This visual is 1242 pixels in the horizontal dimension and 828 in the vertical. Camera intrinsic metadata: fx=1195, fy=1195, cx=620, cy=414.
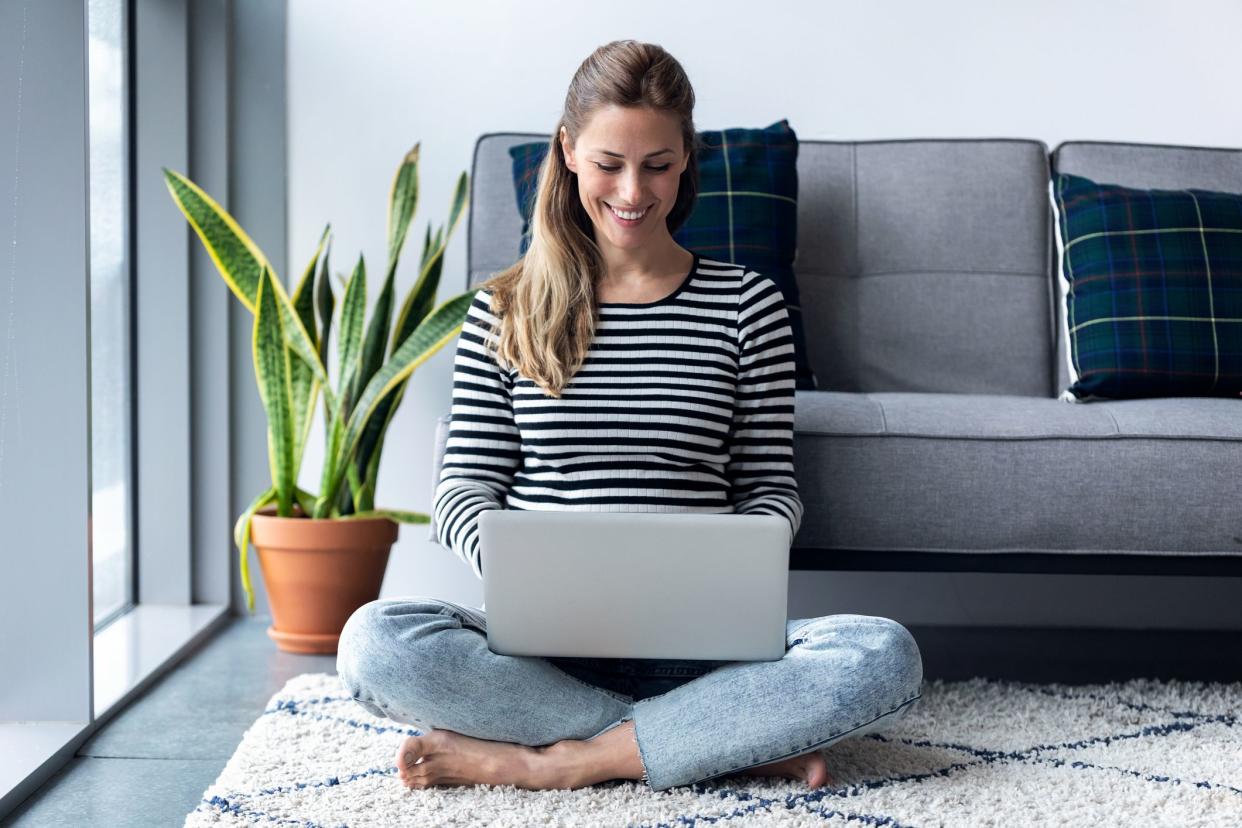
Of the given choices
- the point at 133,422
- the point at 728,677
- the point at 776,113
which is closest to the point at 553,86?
the point at 776,113

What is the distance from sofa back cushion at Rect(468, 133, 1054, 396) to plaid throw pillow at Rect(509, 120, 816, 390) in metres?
0.14

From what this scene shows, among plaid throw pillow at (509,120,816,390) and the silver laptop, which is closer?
the silver laptop

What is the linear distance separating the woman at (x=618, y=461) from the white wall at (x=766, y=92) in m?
0.93

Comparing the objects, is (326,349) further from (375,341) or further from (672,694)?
(672,694)

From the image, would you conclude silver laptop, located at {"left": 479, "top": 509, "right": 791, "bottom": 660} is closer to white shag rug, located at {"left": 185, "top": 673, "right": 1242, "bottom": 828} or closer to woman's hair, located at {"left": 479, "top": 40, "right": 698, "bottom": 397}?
white shag rug, located at {"left": 185, "top": 673, "right": 1242, "bottom": 828}

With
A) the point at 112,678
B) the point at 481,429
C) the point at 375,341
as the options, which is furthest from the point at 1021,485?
the point at 112,678

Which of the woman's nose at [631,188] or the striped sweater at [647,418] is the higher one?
the woman's nose at [631,188]

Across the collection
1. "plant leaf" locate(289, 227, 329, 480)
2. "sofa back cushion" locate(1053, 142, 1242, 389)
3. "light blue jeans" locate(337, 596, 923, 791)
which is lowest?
"light blue jeans" locate(337, 596, 923, 791)

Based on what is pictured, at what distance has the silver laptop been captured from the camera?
1.18 metres

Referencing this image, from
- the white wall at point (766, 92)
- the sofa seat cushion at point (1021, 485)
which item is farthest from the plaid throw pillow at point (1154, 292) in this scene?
the white wall at point (766, 92)

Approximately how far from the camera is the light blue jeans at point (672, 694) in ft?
4.18

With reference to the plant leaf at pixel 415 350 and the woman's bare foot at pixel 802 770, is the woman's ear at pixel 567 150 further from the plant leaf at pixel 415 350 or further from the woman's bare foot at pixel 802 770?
the woman's bare foot at pixel 802 770

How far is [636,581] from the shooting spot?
1.19 m

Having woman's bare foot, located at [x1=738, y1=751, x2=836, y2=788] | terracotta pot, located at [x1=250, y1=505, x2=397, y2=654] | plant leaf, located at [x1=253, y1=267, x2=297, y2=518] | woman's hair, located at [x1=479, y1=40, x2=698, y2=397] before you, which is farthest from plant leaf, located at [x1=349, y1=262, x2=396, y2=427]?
woman's bare foot, located at [x1=738, y1=751, x2=836, y2=788]
